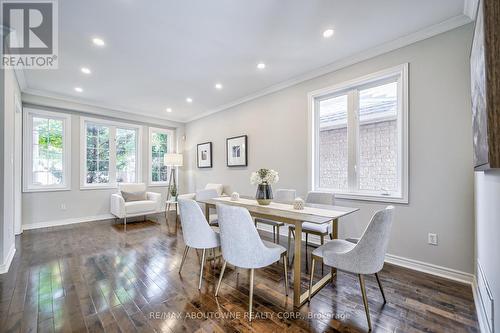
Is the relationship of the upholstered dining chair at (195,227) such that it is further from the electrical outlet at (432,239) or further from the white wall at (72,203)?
the white wall at (72,203)

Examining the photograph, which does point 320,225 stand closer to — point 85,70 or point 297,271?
point 297,271

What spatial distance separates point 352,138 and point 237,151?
243 centimetres

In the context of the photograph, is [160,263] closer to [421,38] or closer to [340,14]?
[340,14]

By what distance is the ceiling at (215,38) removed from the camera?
6.97 feet

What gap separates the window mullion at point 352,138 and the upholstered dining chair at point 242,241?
1885 mm

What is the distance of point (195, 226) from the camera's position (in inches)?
82.7

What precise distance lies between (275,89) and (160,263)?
3332 millimetres

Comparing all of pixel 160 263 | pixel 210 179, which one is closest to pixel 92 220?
pixel 210 179

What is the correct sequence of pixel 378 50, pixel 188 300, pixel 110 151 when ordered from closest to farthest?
pixel 188 300, pixel 378 50, pixel 110 151

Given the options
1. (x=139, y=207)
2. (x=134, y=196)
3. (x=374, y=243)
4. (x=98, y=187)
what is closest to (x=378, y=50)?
(x=374, y=243)

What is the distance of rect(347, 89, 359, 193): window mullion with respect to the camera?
3094 millimetres

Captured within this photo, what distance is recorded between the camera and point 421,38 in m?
2.49

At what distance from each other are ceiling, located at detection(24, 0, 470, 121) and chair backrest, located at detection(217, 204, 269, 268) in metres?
1.93

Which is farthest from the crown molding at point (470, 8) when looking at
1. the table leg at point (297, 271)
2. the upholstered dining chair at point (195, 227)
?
the upholstered dining chair at point (195, 227)
